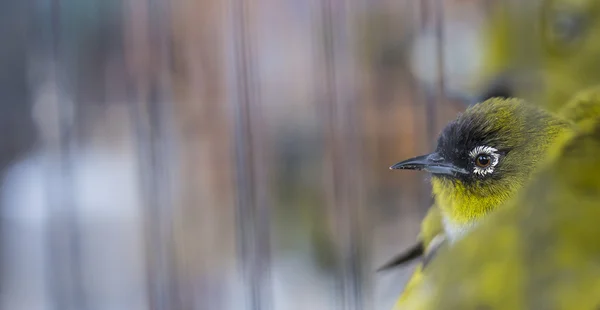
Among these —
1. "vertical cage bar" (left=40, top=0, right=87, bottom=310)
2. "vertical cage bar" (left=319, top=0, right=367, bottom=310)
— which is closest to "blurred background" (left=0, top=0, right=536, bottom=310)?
"vertical cage bar" (left=40, top=0, right=87, bottom=310)

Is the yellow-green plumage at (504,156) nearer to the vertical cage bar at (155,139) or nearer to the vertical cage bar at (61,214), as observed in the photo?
the vertical cage bar at (155,139)

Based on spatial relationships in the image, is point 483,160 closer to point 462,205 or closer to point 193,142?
point 462,205

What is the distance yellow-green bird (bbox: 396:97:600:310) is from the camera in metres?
0.53

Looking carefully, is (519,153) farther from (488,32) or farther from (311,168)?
(311,168)

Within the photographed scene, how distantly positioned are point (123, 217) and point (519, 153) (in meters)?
0.81

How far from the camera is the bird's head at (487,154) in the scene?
0.59 metres

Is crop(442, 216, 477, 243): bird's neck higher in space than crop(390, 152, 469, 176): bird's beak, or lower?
lower

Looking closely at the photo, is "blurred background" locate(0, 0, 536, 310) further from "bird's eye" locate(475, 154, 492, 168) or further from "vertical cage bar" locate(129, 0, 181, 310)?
"bird's eye" locate(475, 154, 492, 168)

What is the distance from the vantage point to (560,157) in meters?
0.58

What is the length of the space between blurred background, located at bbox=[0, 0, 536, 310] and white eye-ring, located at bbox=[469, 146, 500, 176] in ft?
0.82

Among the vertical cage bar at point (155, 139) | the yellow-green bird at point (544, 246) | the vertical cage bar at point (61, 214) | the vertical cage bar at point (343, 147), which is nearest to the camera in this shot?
the yellow-green bird at point (544, 246)

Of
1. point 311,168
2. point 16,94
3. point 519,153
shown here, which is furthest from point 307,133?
point 519,153

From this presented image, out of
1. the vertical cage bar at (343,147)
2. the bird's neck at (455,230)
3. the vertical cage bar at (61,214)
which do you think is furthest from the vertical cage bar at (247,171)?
the vertical cage bar at (61,214)

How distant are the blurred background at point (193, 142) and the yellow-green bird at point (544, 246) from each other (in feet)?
0.87
